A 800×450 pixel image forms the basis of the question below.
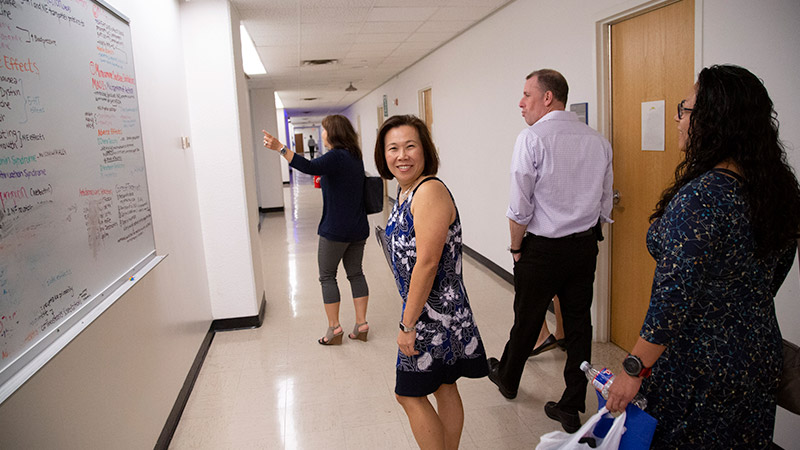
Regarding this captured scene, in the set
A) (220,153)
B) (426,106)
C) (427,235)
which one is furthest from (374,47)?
Answer: (427,235)

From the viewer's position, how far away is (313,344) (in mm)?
3684

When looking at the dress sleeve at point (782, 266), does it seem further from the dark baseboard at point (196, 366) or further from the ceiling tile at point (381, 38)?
the ceiling tile at point (381, 38)

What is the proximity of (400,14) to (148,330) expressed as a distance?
3.65 meters

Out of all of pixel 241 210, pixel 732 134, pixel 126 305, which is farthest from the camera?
pixel 241 210

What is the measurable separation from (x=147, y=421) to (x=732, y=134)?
96.0 inches

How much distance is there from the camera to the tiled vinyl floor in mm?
2531

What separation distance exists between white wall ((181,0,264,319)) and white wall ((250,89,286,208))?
679 cm

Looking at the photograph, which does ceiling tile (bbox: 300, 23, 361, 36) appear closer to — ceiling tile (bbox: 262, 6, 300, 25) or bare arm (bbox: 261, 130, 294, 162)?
ceiling tile (bbox: 262, 6, 300, 25)

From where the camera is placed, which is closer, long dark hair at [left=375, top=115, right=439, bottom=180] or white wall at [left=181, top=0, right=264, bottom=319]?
long dark hair at [left=375, top=115, right=439, bottom=180]

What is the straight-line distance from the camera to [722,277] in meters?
1.26

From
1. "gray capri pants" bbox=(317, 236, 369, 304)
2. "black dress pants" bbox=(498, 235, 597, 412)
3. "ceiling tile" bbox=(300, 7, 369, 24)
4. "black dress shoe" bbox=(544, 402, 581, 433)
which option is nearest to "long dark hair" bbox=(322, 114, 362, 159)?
"gray capri pants" bbox=(317, 236, 369, 304)

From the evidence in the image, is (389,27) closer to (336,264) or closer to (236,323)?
(336,264)

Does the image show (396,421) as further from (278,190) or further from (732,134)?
(278,190)

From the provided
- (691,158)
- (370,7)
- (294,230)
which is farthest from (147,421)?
(294,230)
